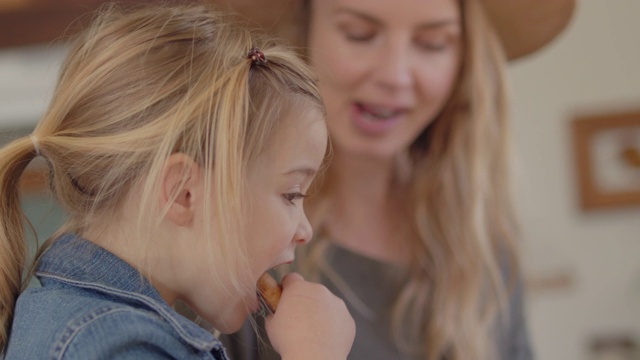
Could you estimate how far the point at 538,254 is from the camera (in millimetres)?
2791

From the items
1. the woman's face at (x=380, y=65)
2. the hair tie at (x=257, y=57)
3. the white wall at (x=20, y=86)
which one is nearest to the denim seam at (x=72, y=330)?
the hair tie at (x=257, y=57)

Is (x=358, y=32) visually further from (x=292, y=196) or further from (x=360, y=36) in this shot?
(x=292, y=196)

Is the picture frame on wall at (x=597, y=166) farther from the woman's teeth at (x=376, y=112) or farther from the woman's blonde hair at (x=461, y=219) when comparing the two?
the woman's teeth at (x=376, y=112)

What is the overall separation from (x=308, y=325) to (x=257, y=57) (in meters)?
0.22

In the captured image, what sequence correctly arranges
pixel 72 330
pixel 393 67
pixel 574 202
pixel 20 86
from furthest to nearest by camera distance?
1. pixel 574 202
2. pixel 20 86
3. pixel 393 67
4. pixel 72 330

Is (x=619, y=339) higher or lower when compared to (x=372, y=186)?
lower

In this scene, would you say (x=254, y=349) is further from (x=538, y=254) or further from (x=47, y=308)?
(x=538, y=254)

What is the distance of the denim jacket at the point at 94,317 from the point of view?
0.60 metres

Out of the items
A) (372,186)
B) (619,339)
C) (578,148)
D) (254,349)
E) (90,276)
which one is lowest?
(619,339)

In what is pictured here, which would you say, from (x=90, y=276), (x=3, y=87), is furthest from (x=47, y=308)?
(x=3, y=87)

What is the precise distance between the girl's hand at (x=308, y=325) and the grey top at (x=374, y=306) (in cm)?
40

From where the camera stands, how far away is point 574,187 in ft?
9.19

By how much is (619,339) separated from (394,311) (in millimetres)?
1733

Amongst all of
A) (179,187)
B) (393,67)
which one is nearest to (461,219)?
(393,67)
